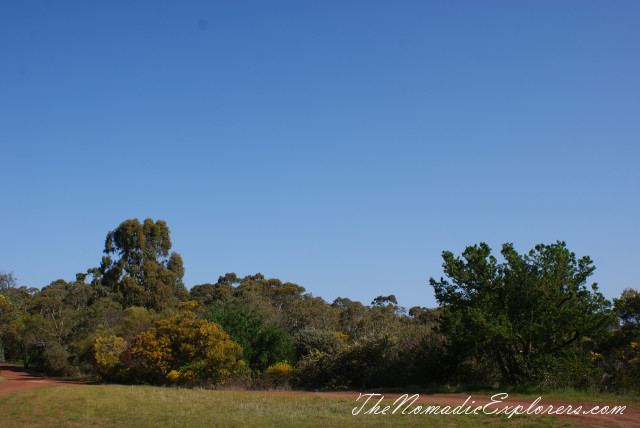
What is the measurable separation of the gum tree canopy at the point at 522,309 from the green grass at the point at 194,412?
6353mm

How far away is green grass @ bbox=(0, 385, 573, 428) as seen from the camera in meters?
13.9

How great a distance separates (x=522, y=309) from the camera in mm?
21172

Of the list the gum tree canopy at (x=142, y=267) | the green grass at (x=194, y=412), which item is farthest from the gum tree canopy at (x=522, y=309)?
the gum tree canopy at (x=142, y=267)

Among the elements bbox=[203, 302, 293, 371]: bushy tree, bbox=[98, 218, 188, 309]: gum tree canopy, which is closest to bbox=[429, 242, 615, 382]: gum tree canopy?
bbox=[203, 302, 293, 371]: bushy tree

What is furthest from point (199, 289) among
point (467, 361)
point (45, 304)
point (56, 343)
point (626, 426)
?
point (626, 426)

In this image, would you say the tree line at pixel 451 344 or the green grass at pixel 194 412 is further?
the tree line at pixel 451 344

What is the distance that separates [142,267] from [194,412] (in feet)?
151

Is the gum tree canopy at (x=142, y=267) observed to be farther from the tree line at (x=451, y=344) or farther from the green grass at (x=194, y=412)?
the green grass at (x=194, y=412)

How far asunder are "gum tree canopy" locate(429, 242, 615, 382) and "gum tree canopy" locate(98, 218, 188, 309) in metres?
42.9

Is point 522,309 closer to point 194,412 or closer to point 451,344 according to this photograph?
point 451,344

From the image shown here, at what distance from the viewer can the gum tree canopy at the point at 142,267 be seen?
57312mm

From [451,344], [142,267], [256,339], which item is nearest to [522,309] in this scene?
[451,344]

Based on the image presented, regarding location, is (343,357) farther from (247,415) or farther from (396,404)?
(247,415)

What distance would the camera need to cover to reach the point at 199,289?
89.2 metres
